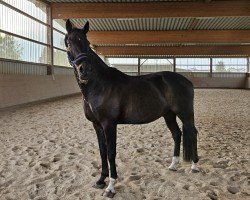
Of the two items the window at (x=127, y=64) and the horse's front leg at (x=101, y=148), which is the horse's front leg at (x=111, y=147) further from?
the window at (x=127, y=64)

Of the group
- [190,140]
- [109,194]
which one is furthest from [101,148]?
[190,140]

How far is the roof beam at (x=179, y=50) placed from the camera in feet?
92.5

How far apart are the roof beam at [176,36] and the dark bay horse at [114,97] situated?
1843 cm

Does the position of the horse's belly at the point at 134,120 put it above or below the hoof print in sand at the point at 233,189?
above

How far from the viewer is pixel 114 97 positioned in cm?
329

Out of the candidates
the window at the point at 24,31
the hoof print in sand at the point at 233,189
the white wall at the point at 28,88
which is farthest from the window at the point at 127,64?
the hoof print in sand at the point at 233,189

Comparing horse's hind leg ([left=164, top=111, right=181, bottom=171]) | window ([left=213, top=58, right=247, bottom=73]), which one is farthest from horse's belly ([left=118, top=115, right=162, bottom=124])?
window ([left=213, top=58, right=247, bottom=73])

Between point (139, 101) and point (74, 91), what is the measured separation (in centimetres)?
1532

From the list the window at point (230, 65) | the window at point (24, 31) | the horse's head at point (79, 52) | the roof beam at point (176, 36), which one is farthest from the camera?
the window at point (230, 65)

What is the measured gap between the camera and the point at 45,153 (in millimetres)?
4785

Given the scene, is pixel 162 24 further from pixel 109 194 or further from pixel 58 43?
pixel 109 194

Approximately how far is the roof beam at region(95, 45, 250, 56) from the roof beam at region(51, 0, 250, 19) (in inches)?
556

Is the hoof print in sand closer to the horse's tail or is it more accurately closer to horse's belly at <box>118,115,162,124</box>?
the horse's tail

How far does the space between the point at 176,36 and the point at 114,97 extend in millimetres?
19361
